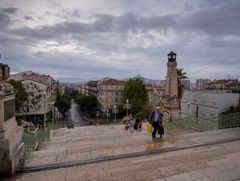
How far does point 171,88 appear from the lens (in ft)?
63.4

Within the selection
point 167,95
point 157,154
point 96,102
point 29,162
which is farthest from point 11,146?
point 96,102

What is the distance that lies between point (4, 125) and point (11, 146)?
48 centimetres

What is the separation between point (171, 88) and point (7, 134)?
15.4 meters

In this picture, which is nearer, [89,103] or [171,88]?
[171,88]

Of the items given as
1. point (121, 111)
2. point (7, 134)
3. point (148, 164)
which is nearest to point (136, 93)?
point (121, 111)

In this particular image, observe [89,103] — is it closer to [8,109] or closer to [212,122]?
[212,122]

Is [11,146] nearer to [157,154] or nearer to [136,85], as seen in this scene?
[157,154]

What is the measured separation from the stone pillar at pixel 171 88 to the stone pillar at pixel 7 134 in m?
14.6

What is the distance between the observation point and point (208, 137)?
349 inches

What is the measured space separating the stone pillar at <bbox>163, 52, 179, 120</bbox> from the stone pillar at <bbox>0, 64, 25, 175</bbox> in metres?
14.6

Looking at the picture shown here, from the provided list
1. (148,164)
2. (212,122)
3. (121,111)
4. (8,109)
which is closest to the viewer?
(148,164)

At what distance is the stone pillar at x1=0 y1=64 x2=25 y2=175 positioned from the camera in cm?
508

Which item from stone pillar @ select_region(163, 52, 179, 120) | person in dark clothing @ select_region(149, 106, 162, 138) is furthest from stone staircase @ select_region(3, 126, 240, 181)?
stone pillar @ select_region(163, 52, 179, 120)

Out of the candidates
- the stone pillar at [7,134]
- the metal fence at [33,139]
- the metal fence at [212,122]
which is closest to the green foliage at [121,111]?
the metal fence at [212,122]
